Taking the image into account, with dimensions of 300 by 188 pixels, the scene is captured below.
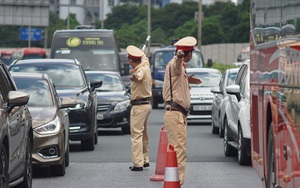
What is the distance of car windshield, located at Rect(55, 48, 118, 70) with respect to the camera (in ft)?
124

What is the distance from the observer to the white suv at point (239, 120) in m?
18.2

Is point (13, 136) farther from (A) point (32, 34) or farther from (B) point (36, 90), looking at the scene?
(A) point (32, 34)

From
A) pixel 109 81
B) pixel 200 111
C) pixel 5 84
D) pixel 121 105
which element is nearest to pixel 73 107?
pixel 121 105

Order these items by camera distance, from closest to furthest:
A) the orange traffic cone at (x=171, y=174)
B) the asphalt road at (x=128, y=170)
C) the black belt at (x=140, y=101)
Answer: the orange traffic cone at (x=171, y=174) → the asphalt road at (x=128, y=170) → the black belt at (x=140, y=101)

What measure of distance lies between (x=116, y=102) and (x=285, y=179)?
57.4ft

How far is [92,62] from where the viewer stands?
3788cm

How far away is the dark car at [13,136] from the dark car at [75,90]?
7679 millimetres

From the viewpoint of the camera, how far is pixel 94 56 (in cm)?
3797

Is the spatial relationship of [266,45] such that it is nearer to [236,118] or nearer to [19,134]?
[19,134]

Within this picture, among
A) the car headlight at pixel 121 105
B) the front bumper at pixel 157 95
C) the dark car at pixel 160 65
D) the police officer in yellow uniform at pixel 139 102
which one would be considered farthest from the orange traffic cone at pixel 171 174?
the front bumper at pixel 157 95

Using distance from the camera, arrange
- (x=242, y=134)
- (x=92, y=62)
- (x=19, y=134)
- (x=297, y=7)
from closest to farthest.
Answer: (x=297, y=7) → (x=19, y=134) → (x=242, y=134) → (x=92, y=62)

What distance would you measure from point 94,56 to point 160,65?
9028 millimetres

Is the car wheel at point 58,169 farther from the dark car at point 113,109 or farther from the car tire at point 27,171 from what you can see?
the dark car at point 113,109

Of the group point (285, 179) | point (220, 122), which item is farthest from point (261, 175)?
point (220, 122)
